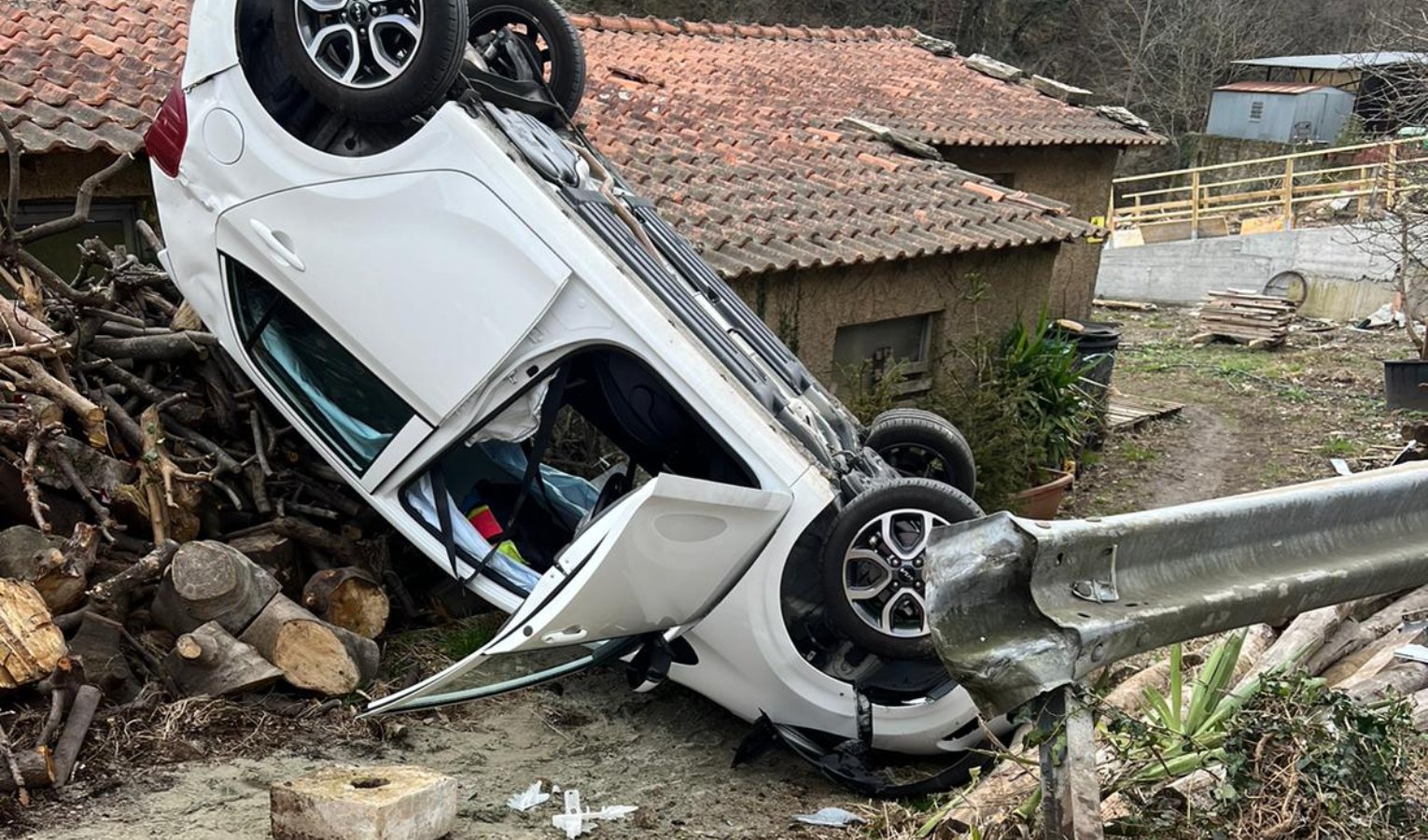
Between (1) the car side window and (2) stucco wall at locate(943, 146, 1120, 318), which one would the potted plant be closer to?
(2) stucco wall at locate(943, 146, 1120, 318)

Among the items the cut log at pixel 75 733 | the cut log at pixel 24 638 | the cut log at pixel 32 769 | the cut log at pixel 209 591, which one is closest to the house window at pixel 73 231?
the cut log at pixel 209 591

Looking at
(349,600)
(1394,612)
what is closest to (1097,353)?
(1394,612)

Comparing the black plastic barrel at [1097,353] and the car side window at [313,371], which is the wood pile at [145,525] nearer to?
the car side window at [313,371]

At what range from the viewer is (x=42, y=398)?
5.83m

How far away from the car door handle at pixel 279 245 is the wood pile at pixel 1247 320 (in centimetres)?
1925

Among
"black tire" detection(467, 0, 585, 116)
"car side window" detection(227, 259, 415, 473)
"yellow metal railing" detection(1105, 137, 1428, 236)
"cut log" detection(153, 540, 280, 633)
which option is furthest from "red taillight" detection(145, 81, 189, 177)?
"yellow metal railing" detection(1105, 137, 1428, 236)

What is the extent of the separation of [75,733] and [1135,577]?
3.93 meters

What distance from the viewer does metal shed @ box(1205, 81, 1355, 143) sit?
3622 centimetres

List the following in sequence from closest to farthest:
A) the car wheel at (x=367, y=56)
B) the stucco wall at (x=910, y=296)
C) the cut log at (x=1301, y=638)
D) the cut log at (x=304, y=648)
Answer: the cut log at (x=1301, y=638) → the car wheel at (x=367, y=56) → the cut log at (x=304, y=648) → the stucco wall at (x=910, y=296)

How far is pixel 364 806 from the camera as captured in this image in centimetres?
405

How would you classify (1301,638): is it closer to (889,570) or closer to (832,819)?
(889,570)

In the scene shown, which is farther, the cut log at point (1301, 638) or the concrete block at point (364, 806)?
the cut log at point (1301, 638)

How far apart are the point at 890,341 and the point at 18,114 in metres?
7.13

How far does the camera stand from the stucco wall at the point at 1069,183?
51.6 feet
